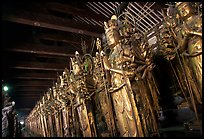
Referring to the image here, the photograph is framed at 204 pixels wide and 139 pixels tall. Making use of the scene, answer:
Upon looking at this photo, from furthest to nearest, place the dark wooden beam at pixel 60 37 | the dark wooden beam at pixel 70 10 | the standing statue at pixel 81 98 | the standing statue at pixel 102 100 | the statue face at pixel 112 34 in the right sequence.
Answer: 1. the dark wooden beam at pixel 60 37
2. the dark wooden beam at pixel 70 10
3. the standing statue at pixel 81 98
4. the standing statue at pixel 102 100
5. the statue face at pixel 112 34

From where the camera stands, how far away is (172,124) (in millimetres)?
1753

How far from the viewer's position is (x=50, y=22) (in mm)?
2553

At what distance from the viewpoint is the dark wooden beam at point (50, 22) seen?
2338 mm

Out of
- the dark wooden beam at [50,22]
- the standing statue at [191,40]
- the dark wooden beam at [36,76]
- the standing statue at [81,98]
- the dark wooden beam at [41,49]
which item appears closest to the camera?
the standing statue at [191,40]

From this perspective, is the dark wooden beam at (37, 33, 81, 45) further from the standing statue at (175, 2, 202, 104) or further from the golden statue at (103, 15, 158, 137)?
the standing statue at (175, 2, 202, 104)

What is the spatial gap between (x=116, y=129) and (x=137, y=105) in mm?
464

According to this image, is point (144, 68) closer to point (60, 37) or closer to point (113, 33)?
point (113, 33)

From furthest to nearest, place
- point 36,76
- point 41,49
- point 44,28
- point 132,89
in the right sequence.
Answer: point 36,76
point 41,49
point 44,28
point 132,89

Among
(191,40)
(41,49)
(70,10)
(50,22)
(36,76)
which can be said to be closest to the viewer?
(191,40)

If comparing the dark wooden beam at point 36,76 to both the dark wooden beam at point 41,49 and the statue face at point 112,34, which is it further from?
the statue face at point 112,34

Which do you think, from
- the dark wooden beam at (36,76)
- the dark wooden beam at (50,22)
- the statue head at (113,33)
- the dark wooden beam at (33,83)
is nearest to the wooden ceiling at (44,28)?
the dark wooden beam at (50,22)

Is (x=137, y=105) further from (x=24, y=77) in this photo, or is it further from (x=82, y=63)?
(x=24, y=77)

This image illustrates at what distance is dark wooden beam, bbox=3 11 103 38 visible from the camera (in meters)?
2.34

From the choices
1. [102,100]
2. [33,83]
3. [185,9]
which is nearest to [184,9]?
[185,9]
